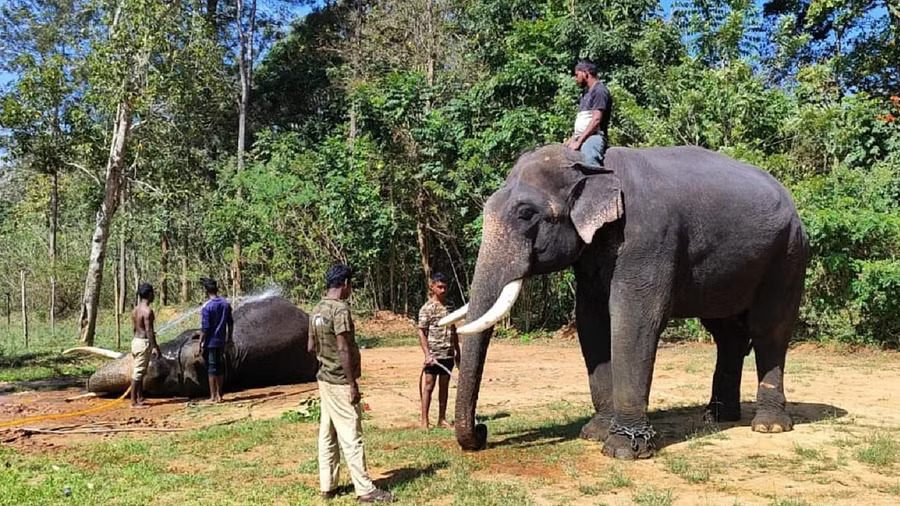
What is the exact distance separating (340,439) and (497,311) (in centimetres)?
169

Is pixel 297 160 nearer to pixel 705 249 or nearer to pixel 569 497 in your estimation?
pixel 705 249

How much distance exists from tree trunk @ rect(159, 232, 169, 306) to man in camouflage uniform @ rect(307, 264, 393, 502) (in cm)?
2161

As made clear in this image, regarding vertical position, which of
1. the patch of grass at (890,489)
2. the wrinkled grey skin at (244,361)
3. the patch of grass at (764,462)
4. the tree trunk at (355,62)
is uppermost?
the tree trunk at (355,62)

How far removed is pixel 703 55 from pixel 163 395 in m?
13.1

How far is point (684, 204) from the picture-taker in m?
7.31

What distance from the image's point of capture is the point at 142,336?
10188 mm

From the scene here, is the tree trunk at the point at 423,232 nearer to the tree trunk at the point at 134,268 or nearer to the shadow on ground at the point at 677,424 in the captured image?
the tree trunk at the point at 134,268

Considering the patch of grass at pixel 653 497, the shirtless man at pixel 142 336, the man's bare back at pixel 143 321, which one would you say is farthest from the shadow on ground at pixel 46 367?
the patch of grass at pixel 653 497

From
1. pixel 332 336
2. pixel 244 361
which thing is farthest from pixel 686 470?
pixel 244 361

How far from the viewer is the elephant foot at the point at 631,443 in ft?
22.5

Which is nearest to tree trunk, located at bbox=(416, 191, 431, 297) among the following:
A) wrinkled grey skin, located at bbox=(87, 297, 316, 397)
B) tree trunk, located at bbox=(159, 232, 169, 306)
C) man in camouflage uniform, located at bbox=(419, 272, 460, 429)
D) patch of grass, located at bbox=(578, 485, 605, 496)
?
wrinkled grey skin, located at bbox=(87, 297, 316, 397)

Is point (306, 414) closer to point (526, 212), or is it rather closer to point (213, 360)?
point (213, 360)

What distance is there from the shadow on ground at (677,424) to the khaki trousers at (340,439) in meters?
1.92

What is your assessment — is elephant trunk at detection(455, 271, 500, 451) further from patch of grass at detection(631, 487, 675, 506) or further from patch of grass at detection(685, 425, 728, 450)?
patch of grass at detection(685, 425, 728, 450)
